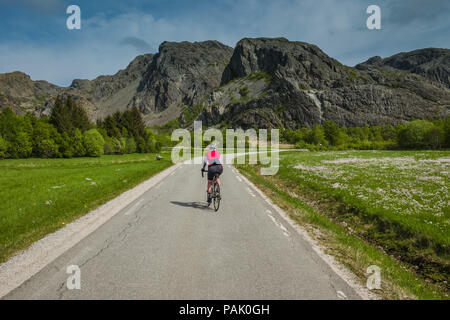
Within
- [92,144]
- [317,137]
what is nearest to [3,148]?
[92,144]

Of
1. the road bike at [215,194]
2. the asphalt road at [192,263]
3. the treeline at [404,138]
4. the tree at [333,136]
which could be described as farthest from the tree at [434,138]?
the road bike at [215,194]

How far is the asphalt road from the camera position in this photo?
4.01 m

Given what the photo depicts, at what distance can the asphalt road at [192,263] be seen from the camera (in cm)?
401

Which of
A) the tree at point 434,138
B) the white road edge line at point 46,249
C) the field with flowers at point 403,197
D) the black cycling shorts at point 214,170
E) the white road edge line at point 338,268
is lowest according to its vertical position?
the white road edge line at point 338,268

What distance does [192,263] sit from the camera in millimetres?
5031

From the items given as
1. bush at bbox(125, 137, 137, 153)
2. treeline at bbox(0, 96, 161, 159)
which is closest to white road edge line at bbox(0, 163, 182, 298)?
treeline at bbox(0, 96, 161, 159)

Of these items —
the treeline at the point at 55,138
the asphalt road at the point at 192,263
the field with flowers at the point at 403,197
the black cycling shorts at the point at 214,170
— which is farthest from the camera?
the treeline at the point at 55,138

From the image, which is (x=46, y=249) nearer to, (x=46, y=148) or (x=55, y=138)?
(x=46, y=148)

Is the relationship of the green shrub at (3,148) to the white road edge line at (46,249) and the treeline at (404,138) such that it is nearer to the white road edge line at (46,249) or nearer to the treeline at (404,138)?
the white road edge line at (46,249)

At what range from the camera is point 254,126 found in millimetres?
192000

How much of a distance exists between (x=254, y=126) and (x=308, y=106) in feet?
148

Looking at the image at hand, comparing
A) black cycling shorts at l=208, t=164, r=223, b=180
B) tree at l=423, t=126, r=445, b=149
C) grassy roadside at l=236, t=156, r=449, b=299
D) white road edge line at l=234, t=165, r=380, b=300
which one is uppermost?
tree at l=423, t=126, r=445, b=149

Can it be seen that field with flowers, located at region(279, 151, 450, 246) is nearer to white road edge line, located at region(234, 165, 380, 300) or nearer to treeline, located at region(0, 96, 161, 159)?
white road edge line, located at region(234, 165, 380, 300)

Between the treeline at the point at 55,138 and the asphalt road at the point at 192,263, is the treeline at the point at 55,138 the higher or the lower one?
the higher one
